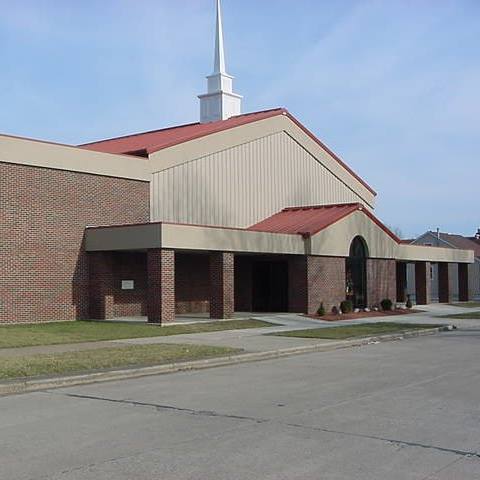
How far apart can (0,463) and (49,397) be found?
4.27 metres

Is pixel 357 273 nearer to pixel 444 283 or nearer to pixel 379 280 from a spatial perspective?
pixel 379 280

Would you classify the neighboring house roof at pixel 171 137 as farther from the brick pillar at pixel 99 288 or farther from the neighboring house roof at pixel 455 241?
the neighboring house roof at pixel 455 241

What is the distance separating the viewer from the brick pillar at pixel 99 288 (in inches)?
1059

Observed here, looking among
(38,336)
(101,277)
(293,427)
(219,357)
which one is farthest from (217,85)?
(293,427)

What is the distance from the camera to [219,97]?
40594 millimetres

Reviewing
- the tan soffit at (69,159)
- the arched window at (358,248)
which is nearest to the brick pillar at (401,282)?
the arched window at (358,248)

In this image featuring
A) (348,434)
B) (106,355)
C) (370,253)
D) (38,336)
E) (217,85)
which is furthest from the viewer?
(217,85)

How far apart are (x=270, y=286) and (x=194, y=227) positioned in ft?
27.5

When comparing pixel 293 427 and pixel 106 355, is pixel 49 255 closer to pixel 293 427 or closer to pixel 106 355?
pixel 106 355

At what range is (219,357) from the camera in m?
15.5

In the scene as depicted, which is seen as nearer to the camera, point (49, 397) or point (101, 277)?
point (49, 397)

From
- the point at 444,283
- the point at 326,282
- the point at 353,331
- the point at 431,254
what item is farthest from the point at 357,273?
the point at 353,331

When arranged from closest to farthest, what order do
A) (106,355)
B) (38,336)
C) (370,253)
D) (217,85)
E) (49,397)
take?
(49,397) < (106,355) < (38,336) < (370,253) < (217,85)

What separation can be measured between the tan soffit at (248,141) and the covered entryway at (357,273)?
685 cm
